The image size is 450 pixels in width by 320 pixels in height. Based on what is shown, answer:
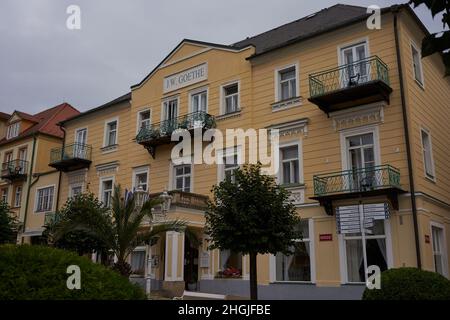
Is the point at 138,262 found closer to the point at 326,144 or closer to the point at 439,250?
the point at 326,144

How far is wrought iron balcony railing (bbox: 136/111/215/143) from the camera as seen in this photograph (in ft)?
71.5

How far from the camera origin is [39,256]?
6.35 meters

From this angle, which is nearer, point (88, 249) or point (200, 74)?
point (88, 249)

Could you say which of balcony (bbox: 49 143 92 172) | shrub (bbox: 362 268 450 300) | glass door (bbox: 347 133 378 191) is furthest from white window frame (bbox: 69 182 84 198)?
shrub (bbox: 362 268 450 300)

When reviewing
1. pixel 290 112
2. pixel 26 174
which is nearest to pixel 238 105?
pixel 290 112

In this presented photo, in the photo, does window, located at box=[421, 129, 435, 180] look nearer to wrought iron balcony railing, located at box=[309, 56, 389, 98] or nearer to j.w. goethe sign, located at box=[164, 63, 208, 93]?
wrought iron balcony railing, located at box=[309, 56, 389, 98]

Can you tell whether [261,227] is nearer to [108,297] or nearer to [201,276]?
[108,297]

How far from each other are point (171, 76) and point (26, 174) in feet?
48.5

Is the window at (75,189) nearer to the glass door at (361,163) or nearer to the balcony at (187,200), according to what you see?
the balcony at (187,200)

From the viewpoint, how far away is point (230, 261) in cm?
2030

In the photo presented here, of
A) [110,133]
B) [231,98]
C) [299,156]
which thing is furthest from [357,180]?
[110,133]

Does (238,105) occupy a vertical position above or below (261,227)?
above

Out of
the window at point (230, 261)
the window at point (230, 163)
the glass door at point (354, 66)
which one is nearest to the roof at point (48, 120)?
the window at point (230, 163)

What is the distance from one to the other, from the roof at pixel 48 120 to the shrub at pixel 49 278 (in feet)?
96.7
